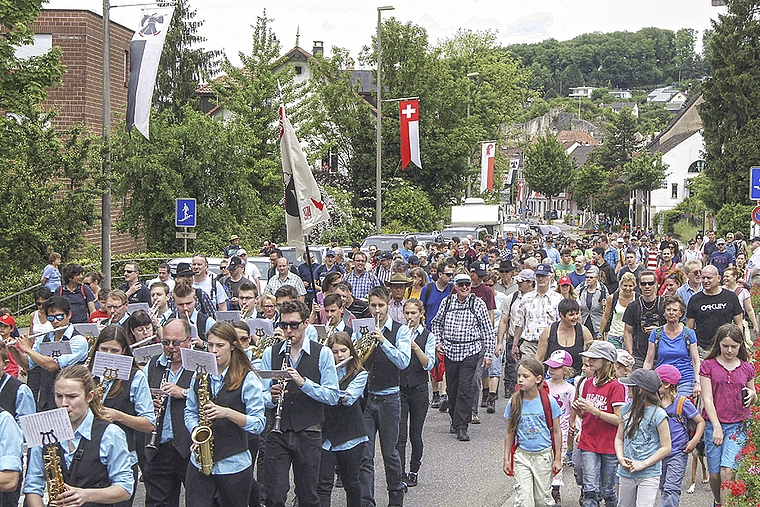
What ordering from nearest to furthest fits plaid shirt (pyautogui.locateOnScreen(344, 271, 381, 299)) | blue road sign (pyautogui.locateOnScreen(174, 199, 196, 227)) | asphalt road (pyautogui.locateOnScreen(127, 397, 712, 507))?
asphalt road (pyautogui.locateOnScreen(127, 397, 712, 507)) < plaid shirt (pyautogui.locateOnScreen(344, 271, 381, 299)) < blue road sign (pyautogui.locateOnScreen(174, 199, 196, 227))

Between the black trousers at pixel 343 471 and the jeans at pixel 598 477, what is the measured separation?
181cm

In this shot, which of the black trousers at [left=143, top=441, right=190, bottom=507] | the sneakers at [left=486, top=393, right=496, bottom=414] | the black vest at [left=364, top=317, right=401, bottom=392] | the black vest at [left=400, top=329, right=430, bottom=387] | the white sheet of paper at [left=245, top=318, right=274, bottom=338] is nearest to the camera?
the black trousers at [left=143, top=441, right=190, bottom=507]

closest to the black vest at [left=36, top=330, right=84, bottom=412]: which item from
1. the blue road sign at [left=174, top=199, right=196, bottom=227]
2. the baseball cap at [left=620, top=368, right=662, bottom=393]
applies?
the baseball cap at [left=620, top=368, right=662, bottom=393]

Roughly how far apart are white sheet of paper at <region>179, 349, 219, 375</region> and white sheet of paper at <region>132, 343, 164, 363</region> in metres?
1.06

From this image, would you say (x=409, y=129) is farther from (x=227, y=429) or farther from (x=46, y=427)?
(x=46, y=427)

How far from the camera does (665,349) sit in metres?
9.19

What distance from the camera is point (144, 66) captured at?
56.3ft

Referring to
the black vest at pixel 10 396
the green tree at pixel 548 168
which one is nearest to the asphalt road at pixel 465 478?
the black vest at pixel 10 396

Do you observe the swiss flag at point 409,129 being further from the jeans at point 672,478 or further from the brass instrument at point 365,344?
the jeans at point 672,478

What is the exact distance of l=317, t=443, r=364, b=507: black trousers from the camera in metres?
7.13

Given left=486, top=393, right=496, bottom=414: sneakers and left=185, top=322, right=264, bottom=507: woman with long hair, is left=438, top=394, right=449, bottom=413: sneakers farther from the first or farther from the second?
left=185, top=322, right=264, bottom=507: woman with long hair

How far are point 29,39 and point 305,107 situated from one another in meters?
18.2

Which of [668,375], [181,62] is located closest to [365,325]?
[668,375]

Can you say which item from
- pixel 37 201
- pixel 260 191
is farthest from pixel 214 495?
pixel 260 191
